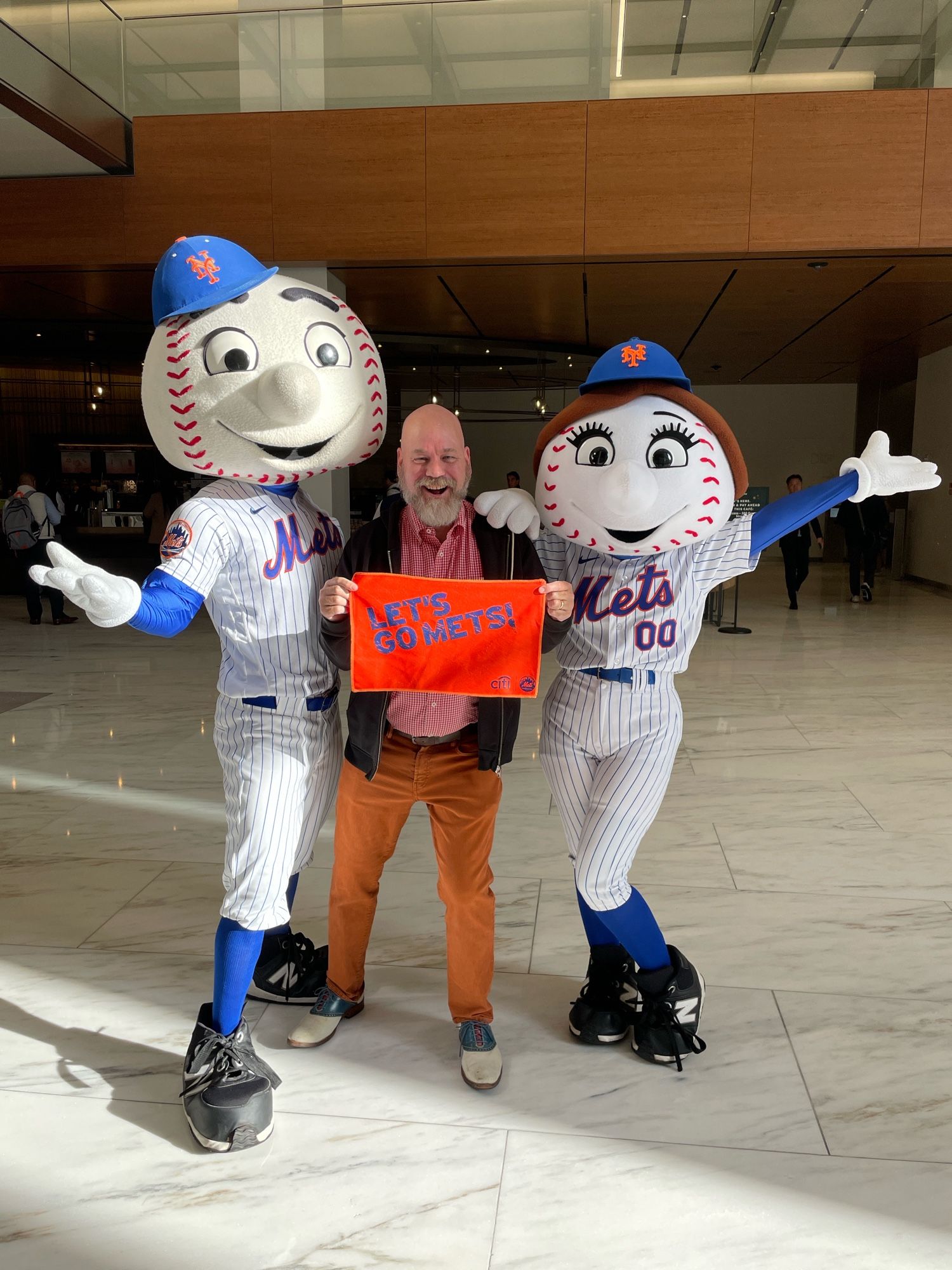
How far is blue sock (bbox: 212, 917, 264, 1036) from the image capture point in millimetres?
2443

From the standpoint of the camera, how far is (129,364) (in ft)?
53.4

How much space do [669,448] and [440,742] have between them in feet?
3.14

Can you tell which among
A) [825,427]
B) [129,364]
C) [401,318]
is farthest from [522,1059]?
[825,427]

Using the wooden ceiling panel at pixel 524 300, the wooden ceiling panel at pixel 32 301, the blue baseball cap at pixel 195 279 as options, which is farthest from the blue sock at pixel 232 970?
the wooden ceiling panel at pixel 32 301

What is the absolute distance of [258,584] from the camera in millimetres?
2453

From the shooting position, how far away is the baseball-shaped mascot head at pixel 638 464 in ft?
8.04

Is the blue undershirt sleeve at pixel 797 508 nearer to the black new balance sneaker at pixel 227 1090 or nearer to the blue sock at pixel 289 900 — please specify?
the blue sock at pixel 289 900

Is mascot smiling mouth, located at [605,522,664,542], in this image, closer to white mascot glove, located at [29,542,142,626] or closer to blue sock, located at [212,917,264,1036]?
white mascot glove, located at [29,542,142,626]

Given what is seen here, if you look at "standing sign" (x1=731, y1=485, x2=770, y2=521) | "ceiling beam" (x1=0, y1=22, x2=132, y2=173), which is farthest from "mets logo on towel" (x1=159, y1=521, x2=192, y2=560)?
"standing sign" (x1=731, y1=485, x2=770, y2=521)

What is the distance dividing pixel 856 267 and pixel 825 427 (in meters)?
14.0

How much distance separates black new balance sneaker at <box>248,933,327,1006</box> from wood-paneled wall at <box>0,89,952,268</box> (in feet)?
22.0

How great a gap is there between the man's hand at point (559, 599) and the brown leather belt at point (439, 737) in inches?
15.3

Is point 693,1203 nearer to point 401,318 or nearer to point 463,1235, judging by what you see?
point 463,1235

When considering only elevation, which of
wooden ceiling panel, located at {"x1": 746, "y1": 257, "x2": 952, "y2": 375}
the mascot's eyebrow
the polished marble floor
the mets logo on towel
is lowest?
the polished marble floor
